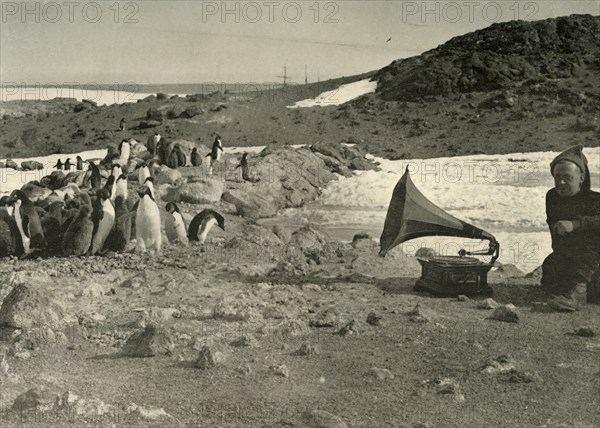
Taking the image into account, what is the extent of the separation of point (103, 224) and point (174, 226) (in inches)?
38.1

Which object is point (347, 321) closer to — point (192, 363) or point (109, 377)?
point (192, 363)

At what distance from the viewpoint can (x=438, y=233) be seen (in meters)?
5.66

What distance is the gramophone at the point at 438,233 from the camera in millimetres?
5551

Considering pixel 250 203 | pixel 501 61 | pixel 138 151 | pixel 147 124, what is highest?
pixel 501 61

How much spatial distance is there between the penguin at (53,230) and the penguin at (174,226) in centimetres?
121

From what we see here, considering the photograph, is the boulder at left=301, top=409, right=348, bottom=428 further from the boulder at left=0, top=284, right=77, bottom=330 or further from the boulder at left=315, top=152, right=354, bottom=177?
the boulder at left=315, top=152, right=354, bottom=177

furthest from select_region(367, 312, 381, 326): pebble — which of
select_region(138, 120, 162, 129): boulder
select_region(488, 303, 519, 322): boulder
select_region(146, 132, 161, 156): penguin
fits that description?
select_region(138, 120, 162, 129): boulder

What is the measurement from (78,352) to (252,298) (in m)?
1.55

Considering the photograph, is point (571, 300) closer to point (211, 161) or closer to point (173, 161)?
point (211, 161)

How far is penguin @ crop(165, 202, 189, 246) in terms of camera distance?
764 centimetres

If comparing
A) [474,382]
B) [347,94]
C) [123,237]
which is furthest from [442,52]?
[474,382]

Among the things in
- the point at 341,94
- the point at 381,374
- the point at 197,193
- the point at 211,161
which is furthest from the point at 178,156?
the point at 341,94

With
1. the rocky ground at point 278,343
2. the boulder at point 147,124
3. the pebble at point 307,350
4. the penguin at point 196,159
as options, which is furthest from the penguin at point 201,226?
the boulder at point 147,124

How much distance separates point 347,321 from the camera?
4.86 m
